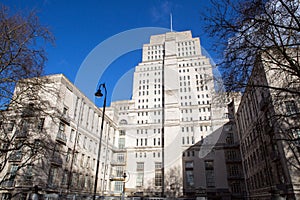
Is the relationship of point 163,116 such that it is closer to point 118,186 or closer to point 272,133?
point 118,186

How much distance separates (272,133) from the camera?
46.8 feet

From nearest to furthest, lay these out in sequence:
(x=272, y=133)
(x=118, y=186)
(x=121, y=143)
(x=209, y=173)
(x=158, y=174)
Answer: (x=272, y=133) < (x=118, y=186) < (x=158, y=174) < (x=209, y=173) < (x=121, y=143)

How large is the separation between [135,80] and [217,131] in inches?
1027

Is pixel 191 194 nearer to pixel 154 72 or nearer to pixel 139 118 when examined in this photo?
pixel 139 118

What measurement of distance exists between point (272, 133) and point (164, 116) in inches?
1244

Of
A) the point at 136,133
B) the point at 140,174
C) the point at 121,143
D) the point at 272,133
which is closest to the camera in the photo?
the point at 272,133

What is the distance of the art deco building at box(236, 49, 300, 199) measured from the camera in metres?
10.4

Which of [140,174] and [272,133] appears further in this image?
[140,174]

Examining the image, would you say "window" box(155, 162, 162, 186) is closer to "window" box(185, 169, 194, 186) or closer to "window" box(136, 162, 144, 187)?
"window" box(136, 162, 144, 187)

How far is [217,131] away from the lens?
144 ft

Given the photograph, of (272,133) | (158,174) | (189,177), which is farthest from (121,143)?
(272,133)

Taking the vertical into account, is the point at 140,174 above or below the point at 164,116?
below

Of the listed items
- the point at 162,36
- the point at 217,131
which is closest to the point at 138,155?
the point at 217,131

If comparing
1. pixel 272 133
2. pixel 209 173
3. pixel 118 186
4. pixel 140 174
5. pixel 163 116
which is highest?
pixel 163 116
